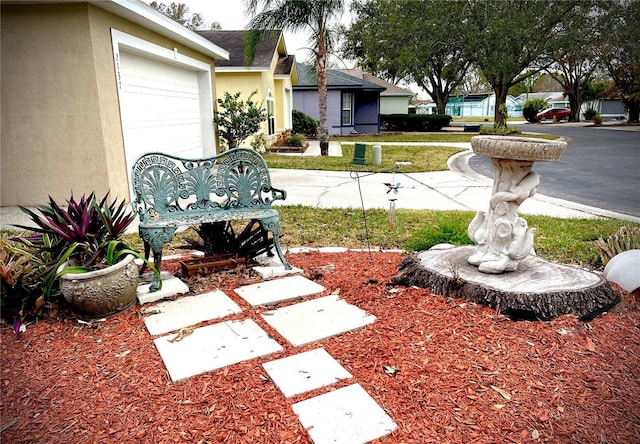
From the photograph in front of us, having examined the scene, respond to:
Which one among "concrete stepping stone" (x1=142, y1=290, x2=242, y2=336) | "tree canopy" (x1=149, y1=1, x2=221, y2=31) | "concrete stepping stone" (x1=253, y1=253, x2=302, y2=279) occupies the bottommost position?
"concrete stepping stone" (x1=142, y1=290, x2=242, y2=336)

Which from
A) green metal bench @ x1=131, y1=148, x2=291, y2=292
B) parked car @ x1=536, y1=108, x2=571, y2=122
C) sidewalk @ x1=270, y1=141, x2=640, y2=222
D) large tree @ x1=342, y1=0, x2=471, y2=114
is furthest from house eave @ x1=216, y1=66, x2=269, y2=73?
parked car @ x1=536, y1=108, x2=571, y2=122

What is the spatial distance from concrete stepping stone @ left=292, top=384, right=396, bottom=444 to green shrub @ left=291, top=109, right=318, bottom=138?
2144 centimetres

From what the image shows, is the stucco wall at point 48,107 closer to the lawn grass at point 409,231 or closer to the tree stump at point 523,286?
the lawn grass at point 409,231

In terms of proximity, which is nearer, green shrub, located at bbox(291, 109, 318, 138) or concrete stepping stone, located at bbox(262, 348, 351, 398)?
concrete stepping stone, located at bbox(262, 348, 351, 398)

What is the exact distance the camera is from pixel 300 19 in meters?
13.2

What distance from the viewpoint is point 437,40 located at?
82.9 feet

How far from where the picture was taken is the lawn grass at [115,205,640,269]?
4461 millimetres

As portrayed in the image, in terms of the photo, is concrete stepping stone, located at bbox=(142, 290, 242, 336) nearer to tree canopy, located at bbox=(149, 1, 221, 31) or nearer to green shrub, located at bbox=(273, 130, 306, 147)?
green shrub, located at bbox=(273, 130, 306, 147)

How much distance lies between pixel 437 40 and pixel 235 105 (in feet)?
59.0

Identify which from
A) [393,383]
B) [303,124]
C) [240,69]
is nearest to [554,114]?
[303,124]

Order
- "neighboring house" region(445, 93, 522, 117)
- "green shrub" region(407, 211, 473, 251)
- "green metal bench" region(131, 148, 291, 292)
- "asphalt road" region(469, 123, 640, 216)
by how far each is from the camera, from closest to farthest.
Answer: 1. "green metal bench" region(131, 148, 291, 292)
2. "green shrub" region(407, 211, 473, 251)
3. "asphalt road" region(469, 123, 640, 216)
4. "neighboring house" region(445, 93, 522, 117)

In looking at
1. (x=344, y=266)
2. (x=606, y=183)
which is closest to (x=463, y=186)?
(x=606, y=183)

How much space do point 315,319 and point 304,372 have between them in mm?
672

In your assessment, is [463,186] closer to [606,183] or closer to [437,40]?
[606,183]
